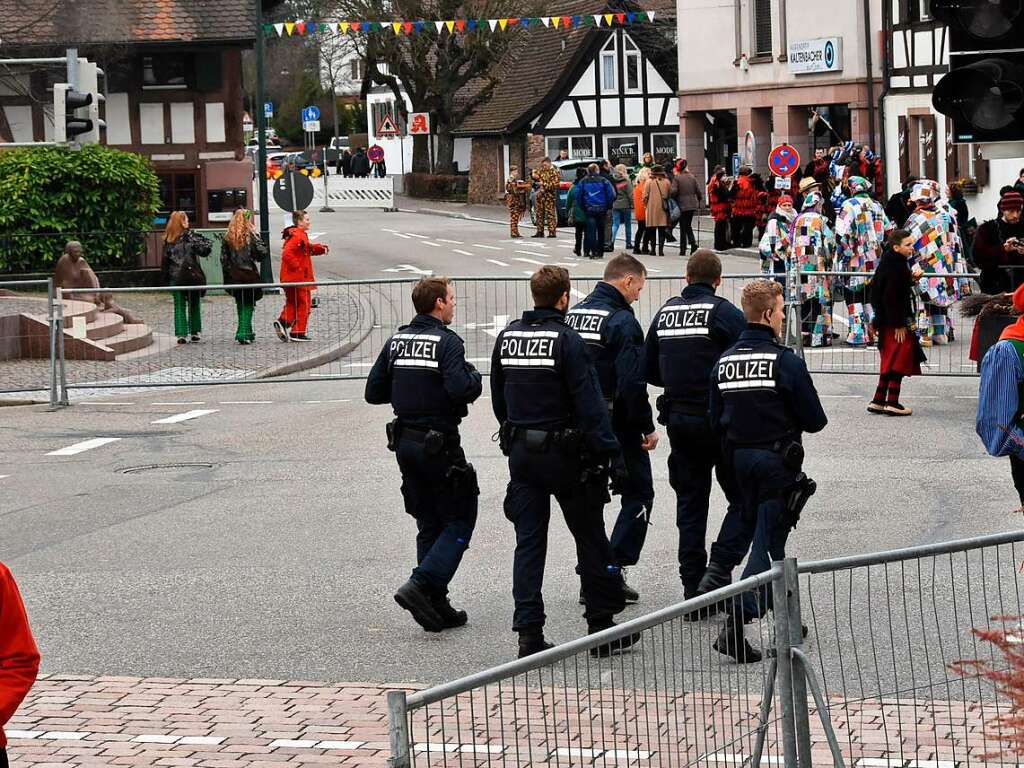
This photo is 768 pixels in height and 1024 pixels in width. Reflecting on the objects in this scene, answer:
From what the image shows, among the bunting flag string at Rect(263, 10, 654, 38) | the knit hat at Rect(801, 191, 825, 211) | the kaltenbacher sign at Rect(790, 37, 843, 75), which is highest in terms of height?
the bunting flag string at Rect(263, 10, 654, 38)

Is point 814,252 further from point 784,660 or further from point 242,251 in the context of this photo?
point 784,660

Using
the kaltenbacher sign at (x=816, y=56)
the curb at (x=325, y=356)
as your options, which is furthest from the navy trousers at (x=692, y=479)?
the kaltenbacher sign at (x=816, y=56)

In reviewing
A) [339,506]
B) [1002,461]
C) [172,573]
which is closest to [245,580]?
[172,573]

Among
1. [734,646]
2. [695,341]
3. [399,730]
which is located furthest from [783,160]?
[399,730]

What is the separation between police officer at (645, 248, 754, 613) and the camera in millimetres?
9070

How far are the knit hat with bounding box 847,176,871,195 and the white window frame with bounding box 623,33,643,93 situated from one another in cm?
3948

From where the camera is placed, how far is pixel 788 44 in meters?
43.4

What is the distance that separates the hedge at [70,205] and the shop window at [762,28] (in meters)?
19.8

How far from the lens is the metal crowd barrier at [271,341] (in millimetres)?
19109

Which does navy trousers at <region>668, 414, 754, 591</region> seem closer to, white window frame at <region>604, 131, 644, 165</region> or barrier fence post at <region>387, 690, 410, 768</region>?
barrier fence post at <region>387, 690, 410, 768</region>

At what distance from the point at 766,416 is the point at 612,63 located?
51.7 m

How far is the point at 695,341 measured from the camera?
29.9ft

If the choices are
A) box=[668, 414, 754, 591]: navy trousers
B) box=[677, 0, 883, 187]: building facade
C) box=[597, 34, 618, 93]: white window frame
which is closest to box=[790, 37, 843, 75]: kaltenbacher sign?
box=[677, 0, 883, 187]: building facade

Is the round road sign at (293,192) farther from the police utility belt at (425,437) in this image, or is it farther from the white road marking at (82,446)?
the police utility belt at (425,437)
